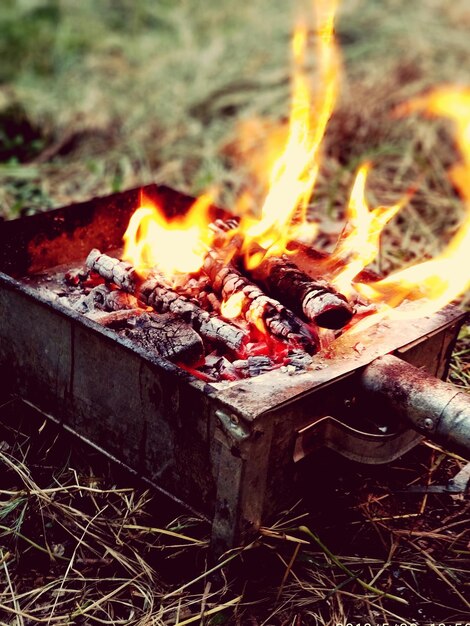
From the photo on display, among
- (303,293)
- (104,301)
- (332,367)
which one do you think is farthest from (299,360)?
(104,301)

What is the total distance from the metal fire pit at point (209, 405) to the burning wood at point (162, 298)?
358 millimetres

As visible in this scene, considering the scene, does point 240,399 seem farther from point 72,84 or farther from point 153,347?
point 72,84

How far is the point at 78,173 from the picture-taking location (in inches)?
232

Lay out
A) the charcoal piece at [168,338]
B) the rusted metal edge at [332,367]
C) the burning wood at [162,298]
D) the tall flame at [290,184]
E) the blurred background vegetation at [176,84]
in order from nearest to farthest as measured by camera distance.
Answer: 1. the rusted metal edge at [332,367]
2. the charcoal piece at [168,338]
3. the burning wood at [162,298]
4. the tall flame at [290,184]
5. the blurred background vegetation at [176,84]

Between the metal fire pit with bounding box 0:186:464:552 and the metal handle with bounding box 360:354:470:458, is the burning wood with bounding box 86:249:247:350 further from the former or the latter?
the metal handle with bounding box 360:354:470:458

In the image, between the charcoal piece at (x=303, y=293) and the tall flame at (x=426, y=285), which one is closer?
the charcoal piece at (x=303, y=293)

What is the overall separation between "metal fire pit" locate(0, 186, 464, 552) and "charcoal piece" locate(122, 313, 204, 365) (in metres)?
0.16

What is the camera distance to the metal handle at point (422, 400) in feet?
8.21

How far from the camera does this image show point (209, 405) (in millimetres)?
2459

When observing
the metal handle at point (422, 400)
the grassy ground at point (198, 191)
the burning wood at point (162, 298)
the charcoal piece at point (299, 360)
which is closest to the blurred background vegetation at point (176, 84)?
the grassy ground at point (198, 191)

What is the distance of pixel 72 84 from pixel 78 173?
160cm

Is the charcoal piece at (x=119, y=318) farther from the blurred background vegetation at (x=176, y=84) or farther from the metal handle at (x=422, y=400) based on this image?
the blurred background vegetation at (x=176, y=84)

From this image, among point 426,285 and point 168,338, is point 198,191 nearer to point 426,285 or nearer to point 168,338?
point 426,285

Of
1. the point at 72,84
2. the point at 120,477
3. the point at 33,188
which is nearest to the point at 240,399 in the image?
the point at 120,477
